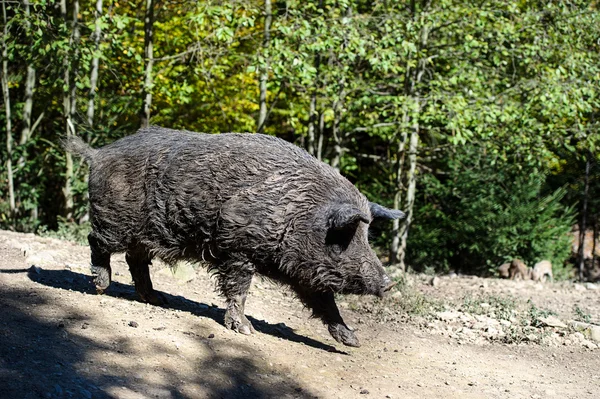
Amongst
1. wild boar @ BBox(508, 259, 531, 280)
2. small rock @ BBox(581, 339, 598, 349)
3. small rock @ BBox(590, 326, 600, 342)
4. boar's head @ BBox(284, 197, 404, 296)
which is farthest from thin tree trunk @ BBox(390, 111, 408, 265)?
boar's head @ BBox(284, 197, 404, 296)

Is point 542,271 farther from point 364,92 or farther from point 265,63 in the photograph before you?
point 265,63

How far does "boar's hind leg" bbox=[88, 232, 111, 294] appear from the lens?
691 cm

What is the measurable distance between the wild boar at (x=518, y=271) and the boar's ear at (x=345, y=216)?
7.37 metres

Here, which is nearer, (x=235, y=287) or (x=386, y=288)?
(x=386, y=288)

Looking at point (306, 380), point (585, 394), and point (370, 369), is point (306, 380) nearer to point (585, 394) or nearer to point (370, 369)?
point (370, 369)

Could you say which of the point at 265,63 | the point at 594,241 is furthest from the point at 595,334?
Answer: the point at 594,241

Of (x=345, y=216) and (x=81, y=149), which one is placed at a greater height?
(x=81, y=149)

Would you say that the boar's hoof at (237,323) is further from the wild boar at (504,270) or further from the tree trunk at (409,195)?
the wild boar at (504,270)

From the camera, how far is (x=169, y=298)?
25.3 feet

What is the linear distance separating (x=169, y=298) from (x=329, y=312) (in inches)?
75.9

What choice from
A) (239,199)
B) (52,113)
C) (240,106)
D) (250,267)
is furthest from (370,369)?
(52,113)

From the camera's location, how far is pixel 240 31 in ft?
45.0

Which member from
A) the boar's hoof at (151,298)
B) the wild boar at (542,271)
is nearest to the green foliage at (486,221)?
the wild boar at (542,271)

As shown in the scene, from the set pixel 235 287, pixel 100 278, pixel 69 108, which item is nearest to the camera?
pixel 235 287
